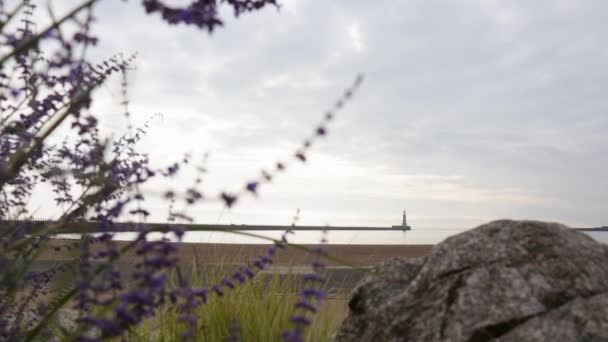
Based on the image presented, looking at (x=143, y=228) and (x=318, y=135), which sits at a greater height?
(x=318, y=135)

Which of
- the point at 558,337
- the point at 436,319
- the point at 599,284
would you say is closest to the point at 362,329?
the point at 436,319

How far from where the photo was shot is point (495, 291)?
Result: 303 centimetres

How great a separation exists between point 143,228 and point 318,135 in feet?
2.62

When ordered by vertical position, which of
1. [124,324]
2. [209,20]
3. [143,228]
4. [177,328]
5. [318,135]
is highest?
[209,20]

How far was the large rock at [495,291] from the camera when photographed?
9.63 ft

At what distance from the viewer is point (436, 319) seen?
3.02m

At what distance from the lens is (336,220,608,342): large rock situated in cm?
294

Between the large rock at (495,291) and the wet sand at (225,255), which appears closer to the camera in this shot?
the large rock at (495,291)

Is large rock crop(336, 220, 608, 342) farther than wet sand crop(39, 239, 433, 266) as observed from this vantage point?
No

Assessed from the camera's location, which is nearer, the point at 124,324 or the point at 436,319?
the point at 124,324

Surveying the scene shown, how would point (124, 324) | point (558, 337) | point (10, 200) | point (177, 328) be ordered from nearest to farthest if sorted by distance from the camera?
point (124, 324)
point (558, 337)
point (10, 200)
point (177, 328)

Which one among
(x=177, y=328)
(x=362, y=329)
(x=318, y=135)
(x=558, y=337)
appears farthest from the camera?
(x=177, y=328)

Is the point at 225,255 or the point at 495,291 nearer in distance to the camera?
the point at 495,291

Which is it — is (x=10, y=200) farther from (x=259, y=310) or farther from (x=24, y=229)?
(x=259, y=310)
